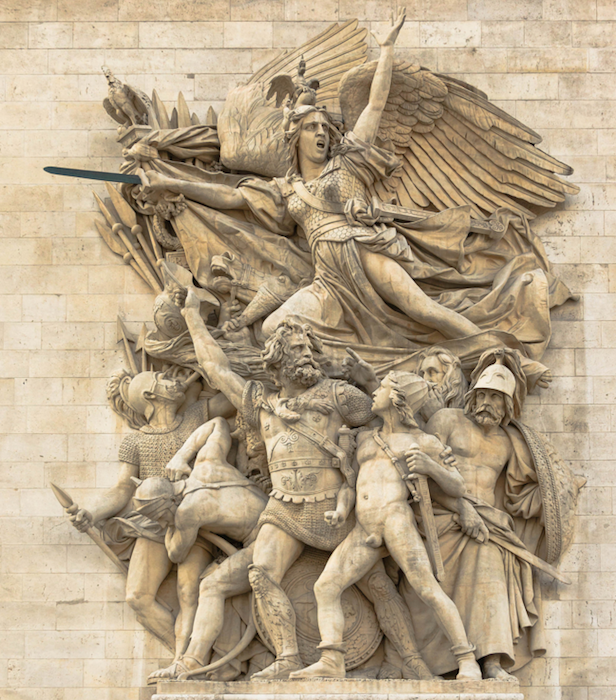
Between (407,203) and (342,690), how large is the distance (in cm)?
391

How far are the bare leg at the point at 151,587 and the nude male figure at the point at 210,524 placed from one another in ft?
0.43

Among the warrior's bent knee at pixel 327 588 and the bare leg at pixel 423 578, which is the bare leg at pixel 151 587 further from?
the bare leg at pixel 423 578

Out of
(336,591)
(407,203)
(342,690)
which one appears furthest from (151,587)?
(407,203)

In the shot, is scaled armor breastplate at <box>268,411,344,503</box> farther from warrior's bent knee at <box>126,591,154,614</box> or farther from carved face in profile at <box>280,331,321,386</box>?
warrior's bent knee at <box>126,591,154,614</box>

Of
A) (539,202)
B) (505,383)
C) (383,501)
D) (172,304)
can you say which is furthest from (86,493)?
(539,202)

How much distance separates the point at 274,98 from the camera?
11.5 meters

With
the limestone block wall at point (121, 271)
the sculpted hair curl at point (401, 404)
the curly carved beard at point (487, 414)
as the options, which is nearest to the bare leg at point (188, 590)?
the limestone block wall at point (121, 271)

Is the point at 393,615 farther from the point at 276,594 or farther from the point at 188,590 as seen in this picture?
the point at 188,590

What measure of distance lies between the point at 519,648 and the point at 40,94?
5.86 meters

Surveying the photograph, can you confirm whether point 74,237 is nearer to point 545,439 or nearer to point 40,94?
point 40,94

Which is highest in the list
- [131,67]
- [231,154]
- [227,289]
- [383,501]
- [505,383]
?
[131,67]

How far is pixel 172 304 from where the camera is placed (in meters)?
11.0

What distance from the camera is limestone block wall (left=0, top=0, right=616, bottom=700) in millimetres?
10656

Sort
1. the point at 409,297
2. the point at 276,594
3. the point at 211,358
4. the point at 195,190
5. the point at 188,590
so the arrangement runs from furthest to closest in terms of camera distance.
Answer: the point at 195,190 → the point at 409,297 → the point at 211,358 → the point at 188,590 → the point at 276,594
